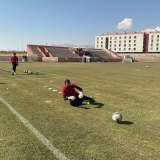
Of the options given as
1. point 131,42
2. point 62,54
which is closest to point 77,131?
point 62,54

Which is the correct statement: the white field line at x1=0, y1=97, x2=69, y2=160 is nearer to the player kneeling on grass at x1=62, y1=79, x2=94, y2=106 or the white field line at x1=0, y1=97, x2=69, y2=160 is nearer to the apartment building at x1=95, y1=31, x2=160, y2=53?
the player kneeling on grass at x1=62, y1=79, x2=94, y2=106

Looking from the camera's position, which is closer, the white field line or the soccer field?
the white field line

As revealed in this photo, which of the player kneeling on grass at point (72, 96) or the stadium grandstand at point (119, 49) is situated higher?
the stadium grandstand at point (119, 49)

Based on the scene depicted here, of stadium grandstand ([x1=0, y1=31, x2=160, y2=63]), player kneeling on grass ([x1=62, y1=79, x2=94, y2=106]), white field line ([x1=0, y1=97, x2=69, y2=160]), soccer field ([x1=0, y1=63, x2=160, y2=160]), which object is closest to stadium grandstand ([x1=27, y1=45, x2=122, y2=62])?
stadium grandstand ([x1=0, y1=31, x2=160, y2=63])

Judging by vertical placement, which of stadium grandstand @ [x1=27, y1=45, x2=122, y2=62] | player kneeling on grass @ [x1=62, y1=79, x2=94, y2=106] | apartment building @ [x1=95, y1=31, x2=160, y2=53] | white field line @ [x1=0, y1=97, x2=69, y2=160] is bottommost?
white field line @ [x1=0, y1=97, x2=69, y2=160]

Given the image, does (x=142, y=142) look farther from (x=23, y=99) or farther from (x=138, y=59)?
(x=138, y=59)

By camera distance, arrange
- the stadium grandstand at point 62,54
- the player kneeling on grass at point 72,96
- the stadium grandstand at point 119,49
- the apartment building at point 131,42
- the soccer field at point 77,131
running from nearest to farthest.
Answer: the soccer field at point 77,131 < the player kneeling on grass at point 72,96 < the stadium grandstand at point 62,54 < the stadium grandstand at point 119,49 < the apartment building at point 131,42

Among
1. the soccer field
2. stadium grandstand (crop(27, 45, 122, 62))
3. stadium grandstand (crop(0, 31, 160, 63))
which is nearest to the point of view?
the soccer field

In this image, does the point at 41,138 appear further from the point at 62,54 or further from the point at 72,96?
the point at 62,54

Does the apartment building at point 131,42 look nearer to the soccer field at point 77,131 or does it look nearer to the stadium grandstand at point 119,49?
the stadium grandstand at point 119,49

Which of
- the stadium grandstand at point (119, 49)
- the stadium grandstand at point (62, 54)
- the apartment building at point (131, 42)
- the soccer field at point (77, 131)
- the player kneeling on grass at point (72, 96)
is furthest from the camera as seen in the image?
the apartment building at point (131, 42)

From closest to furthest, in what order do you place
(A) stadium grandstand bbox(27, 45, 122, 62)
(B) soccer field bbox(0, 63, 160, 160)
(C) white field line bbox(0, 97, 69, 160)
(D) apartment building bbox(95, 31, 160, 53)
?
1. (C) white field line bbox(0, 97, 69, 160)
2. (B) soccer field bbox(0, 63, 160, 160)
3. (A) stadium grandstand bbox(27, 45, 122, 62)
4. (D) apartment building bbox(95, 31, 160, 53)

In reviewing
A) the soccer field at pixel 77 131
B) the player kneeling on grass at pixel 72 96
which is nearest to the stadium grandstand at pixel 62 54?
the player kneeling on grass at pixel 72 96

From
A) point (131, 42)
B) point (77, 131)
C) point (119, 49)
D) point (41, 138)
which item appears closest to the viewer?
point (41, 138)
